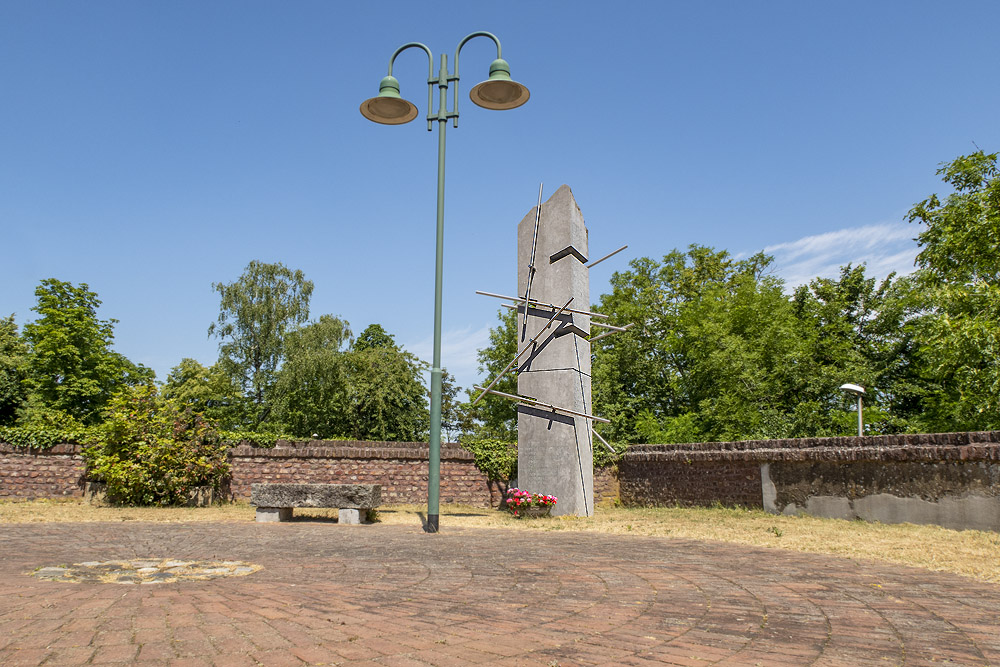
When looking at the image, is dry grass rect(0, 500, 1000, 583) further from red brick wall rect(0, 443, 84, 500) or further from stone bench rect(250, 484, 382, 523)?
red brick wall rect(0, 443, 84, 500)

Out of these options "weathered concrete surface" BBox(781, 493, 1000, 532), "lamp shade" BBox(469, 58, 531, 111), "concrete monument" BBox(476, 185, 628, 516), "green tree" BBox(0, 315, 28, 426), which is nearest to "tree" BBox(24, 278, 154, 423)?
"green tree" BBox(0, 315, 28, 426)

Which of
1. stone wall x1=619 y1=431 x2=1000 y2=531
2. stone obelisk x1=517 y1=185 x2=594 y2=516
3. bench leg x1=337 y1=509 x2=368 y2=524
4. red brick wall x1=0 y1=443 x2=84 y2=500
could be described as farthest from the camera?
red brick wall x1=0 y1=443 x2=84 y2=500

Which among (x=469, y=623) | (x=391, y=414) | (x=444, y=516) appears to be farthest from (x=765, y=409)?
(x=469, y=623)

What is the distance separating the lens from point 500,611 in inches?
157

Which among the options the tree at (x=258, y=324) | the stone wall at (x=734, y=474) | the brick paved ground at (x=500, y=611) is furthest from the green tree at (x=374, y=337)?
the brick paved ground at (x=500, y=611)

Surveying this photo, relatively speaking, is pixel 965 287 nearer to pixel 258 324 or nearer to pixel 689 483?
pixel 689 483

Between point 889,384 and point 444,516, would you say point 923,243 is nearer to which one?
point 889,384

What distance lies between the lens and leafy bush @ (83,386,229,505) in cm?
1347

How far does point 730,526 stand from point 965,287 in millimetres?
Answer: 10914

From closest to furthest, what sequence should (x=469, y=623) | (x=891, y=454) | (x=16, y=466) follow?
1. (x=469, y=623)
2. (x=891, y=454)
3. (x=16, y=466)

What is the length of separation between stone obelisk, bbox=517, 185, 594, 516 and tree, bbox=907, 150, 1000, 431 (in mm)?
8622

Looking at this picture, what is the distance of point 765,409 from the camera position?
76.3 feet

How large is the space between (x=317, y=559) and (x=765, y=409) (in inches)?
802

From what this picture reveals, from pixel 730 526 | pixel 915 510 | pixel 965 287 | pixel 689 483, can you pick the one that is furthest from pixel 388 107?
pixel 965 287
